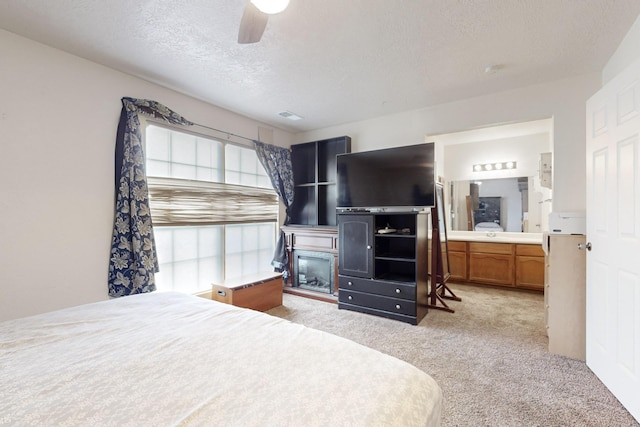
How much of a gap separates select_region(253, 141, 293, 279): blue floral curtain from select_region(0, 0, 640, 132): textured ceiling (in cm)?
108

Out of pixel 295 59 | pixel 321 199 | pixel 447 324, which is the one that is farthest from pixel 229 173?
pixel 447 324

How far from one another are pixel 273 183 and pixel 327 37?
244 cm

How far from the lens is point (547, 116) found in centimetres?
293

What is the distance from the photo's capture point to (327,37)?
84.7 inches

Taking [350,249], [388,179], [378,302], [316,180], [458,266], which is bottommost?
[378,302]

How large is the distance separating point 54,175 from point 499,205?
585 centimetres

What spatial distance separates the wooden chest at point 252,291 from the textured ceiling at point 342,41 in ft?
7.01

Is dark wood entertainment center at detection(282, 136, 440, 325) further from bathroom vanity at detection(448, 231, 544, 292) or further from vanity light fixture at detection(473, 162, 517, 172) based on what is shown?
vanity light fixture at detection(473, 162, 517, 172)

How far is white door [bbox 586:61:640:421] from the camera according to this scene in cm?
167

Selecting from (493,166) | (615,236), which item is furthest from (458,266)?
(615,236)

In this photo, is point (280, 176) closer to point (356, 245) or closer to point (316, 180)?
point (316, 180)

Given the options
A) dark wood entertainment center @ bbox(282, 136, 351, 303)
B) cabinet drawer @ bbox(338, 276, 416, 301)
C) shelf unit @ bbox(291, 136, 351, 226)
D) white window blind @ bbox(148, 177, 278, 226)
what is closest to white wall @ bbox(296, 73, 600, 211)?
shelf unit @ bbox(291, 136, 351, 226)

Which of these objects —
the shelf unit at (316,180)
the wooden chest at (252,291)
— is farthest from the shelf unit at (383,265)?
the shelf unit at (316,180)

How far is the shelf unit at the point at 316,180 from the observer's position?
14.4 ft
